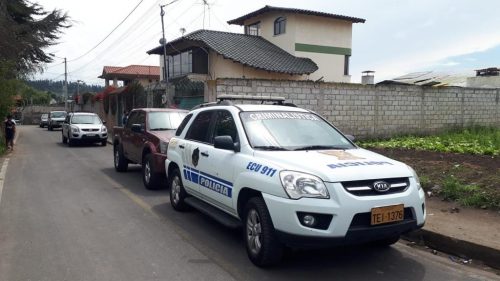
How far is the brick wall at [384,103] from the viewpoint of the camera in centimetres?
1454

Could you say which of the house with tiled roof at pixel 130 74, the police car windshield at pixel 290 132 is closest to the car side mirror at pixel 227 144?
the police car windshield at pixel 290 132

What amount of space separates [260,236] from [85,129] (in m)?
17.4

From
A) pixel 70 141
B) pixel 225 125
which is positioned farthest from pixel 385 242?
pixel 70 141

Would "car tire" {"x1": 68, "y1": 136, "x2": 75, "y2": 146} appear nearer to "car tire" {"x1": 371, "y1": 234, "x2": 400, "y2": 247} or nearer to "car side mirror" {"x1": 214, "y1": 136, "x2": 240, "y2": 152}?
"car side mirror" {"x1": 214, "y1": 136, "x2": 240, "y2": 152}

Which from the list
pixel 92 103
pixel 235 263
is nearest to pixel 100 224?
pixel 235 263

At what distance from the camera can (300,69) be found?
2655 centimetres

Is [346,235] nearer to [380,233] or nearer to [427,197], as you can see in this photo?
[380,233]

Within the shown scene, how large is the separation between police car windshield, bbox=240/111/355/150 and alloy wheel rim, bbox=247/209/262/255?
0.83 m

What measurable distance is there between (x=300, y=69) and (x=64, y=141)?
→ 1364 centimetres

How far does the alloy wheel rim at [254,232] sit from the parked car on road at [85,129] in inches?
670

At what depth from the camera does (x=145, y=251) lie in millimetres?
5426

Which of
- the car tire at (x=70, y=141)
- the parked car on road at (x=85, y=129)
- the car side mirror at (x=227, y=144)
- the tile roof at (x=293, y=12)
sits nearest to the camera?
the car side mirror at (x=227, y=144)

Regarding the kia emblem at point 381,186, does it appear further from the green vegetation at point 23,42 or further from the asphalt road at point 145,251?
the green vegetation at point 23,42

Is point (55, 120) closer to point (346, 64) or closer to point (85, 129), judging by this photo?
point (85, 129)
